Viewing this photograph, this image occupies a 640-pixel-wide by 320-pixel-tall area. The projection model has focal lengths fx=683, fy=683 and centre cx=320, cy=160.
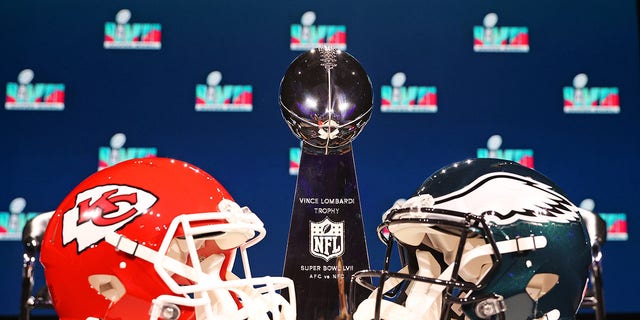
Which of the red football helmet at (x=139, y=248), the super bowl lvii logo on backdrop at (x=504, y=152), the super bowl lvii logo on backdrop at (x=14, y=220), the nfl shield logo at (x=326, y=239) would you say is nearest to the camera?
the red football helmet at (x=139, y=248)

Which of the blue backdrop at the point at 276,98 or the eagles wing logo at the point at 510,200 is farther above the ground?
the blue backdrop at the point at 276,98

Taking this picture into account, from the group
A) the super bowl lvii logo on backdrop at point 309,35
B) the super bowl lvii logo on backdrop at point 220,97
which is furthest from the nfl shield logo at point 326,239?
the super bowl lvii logo on backdrop at point 309,35

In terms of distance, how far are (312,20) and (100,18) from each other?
1240 mm

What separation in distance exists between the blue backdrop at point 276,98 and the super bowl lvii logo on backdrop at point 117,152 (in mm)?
29

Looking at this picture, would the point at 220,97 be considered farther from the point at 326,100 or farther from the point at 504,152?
the point at 326,100

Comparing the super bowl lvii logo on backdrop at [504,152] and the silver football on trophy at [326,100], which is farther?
the super bowl lvii logo on backdrop at [504,152]

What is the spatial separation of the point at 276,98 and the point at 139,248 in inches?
101

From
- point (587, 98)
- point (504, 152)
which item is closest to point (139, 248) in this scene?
point (504, 152)

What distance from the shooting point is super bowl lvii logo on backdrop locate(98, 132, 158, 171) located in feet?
12.8

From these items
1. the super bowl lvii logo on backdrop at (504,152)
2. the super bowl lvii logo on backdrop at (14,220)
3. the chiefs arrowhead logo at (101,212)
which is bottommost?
the super bowl lvii logo on backdrop at (14,220)

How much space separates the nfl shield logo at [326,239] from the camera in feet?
7.17

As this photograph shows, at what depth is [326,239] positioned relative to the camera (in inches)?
86.4

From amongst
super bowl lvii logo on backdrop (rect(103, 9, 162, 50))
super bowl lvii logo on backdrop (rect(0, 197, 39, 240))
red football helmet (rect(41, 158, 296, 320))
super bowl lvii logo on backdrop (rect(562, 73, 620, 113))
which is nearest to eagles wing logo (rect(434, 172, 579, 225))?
red football helmet (rect(41, 158, 296, 320))

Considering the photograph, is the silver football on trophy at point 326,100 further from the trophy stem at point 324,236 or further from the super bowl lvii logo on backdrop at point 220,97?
the super bowl lvii logo on backdrop at point 220,97
